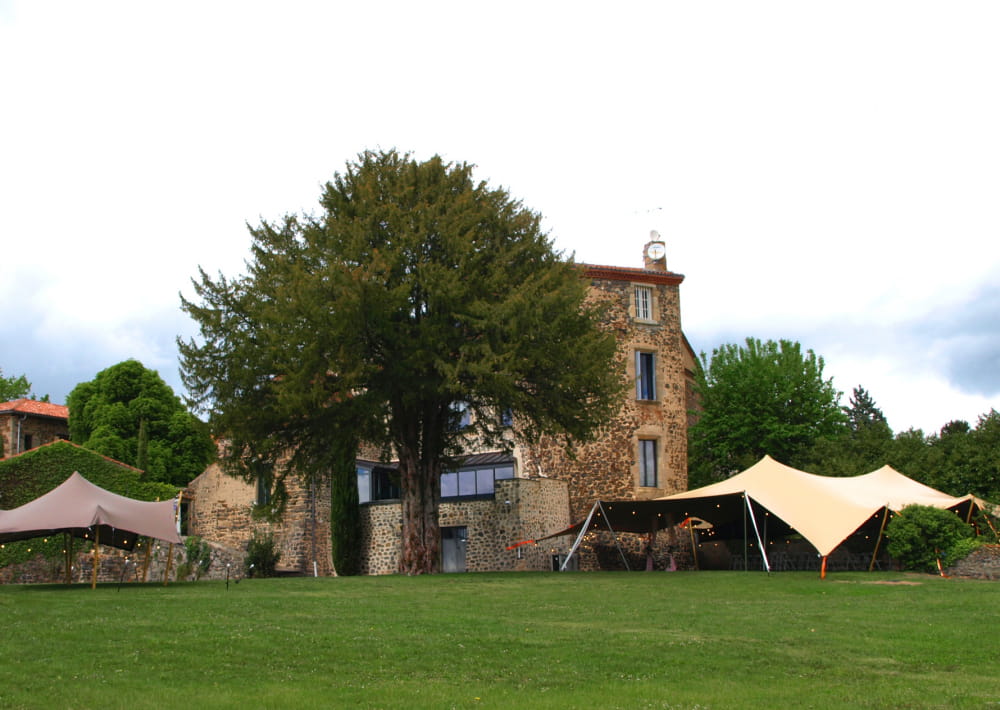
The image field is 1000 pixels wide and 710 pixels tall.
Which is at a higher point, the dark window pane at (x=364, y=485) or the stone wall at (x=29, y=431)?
the stone wall at (x=29, y=431)

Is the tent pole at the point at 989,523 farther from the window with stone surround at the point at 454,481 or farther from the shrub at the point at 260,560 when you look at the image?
the shrub at the point at 260,560

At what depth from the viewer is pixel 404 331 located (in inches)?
938

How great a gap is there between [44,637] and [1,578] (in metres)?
21.1

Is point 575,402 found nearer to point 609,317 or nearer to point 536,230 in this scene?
point 536,230

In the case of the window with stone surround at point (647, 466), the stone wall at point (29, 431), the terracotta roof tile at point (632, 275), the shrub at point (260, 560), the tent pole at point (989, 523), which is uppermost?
the terracotta roof tile at point (632, 275)

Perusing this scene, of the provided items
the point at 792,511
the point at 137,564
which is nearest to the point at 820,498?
the point at 792,511

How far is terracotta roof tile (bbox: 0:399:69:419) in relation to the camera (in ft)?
163

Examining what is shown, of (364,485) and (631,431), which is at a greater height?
(631,431)

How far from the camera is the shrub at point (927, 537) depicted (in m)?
22.9

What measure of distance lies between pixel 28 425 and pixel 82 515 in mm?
34710

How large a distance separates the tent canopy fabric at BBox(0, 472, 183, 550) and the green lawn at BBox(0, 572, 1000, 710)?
96.7 inches

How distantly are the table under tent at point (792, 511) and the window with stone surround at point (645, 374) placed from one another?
5.21m

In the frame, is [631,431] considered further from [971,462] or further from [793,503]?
Result: [971,462]

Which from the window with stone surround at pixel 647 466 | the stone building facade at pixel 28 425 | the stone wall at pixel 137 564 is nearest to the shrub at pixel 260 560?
the stone wall at pixel 137 564
